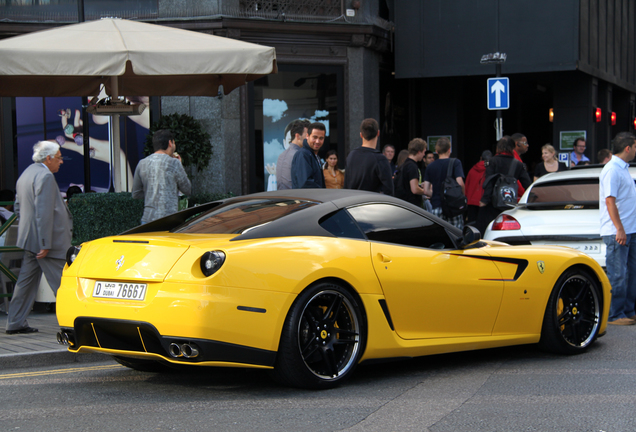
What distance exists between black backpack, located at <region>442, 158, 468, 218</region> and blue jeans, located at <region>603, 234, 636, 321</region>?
2.77 meters

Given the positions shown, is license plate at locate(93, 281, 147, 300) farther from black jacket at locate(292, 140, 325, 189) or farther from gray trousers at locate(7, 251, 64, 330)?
black jacket at locate(292, 140, 325, 189)

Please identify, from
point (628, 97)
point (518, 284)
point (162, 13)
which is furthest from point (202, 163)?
point (628, 97)

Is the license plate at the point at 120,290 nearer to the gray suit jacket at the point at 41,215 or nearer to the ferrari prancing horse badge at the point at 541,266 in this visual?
the gray suit jacket at the point at 41,215

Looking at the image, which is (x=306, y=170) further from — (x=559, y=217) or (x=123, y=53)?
(x=559, y=217)

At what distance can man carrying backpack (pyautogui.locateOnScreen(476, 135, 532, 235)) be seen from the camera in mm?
10875

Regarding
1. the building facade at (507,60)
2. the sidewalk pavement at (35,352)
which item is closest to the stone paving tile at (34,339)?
the sidewalk pavement at (35,352)

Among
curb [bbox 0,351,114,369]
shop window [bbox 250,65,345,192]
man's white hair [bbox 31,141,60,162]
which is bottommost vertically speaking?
curb [bbox 0,351,114,369]

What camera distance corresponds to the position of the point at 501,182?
11000mm

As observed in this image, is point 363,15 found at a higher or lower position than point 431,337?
higher

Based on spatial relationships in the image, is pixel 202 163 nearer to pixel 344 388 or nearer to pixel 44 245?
pixel 44 245

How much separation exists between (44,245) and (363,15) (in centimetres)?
1112

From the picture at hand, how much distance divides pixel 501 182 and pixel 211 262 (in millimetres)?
6965

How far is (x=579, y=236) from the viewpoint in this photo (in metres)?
8.73

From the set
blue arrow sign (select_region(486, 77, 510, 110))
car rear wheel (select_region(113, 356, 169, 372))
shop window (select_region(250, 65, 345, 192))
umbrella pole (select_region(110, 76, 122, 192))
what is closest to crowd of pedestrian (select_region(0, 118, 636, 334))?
umbrella pole (select_region(110, 76, 122, 192))
